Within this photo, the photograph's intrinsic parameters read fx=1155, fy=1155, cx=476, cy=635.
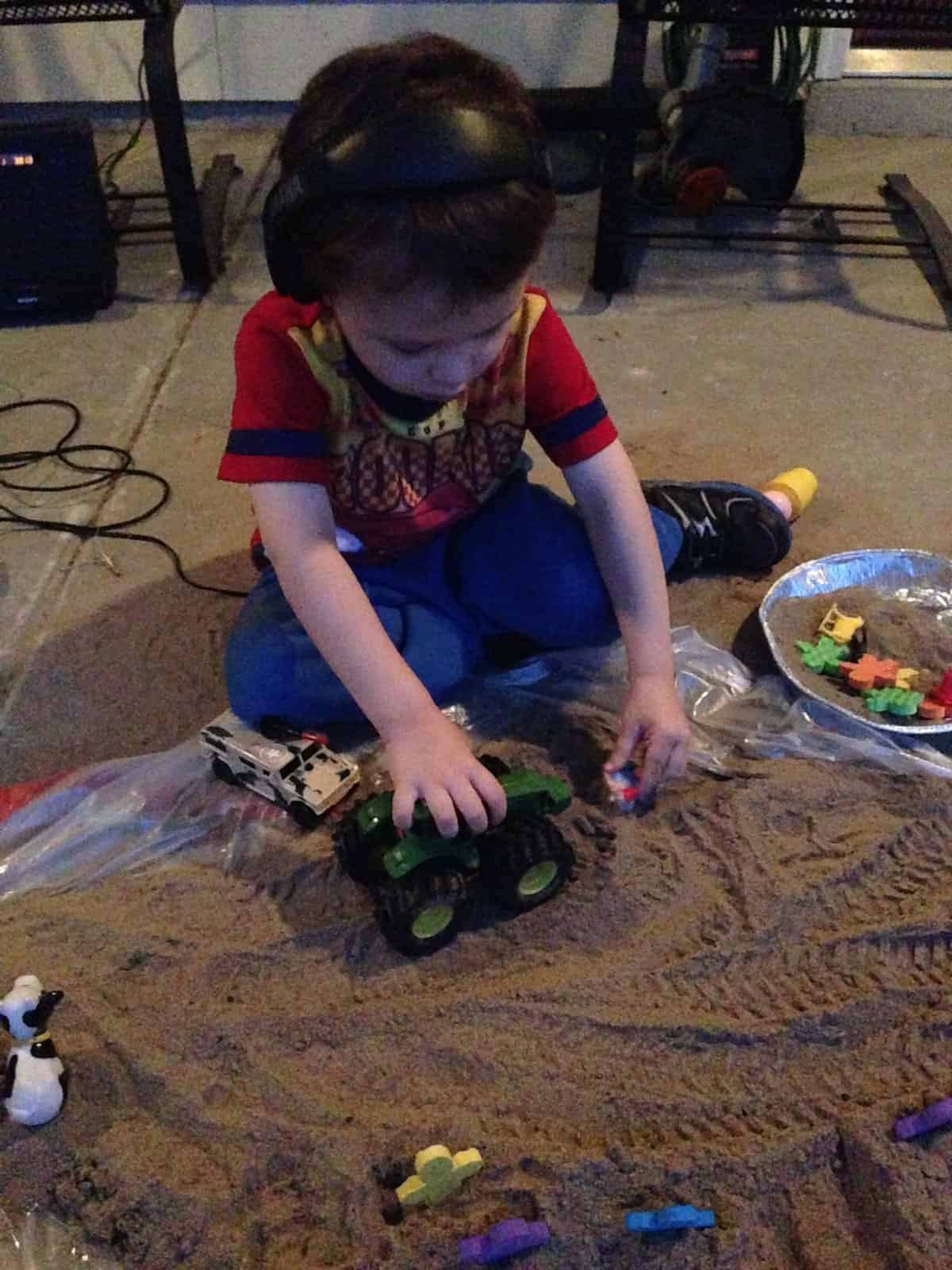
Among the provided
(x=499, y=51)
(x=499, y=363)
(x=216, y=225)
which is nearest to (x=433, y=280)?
(x=499, y=363)

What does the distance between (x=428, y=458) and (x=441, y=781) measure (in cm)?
32

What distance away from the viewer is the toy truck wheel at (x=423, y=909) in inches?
34.9

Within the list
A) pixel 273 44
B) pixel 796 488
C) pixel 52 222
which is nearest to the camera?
pixel 796 488

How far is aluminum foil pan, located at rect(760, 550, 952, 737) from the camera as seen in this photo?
49.1 inches

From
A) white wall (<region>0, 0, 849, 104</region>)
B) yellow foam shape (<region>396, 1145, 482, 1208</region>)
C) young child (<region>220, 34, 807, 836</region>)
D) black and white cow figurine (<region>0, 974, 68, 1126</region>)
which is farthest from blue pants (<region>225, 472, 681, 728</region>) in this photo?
white wall (<region>0, 0, 849, 104</region>)

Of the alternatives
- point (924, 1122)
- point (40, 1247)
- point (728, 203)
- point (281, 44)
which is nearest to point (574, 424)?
point (924, 1122)

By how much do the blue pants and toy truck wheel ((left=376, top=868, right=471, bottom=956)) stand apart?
0.23m

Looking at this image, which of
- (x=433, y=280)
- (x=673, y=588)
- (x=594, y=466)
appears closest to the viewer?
(x=433, y=280)

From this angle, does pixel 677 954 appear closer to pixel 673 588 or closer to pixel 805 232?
pixel 673 588

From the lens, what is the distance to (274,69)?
2527 millimetres

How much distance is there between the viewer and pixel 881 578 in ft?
4.18

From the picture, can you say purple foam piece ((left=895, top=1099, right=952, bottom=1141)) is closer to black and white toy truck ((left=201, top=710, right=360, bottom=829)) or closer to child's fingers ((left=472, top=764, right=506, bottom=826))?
child's fingers ((left=472, top=764, right=506, bottom=826))

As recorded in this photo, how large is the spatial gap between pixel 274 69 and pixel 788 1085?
2399mm

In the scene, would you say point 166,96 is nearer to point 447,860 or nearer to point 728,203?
point 728,203
